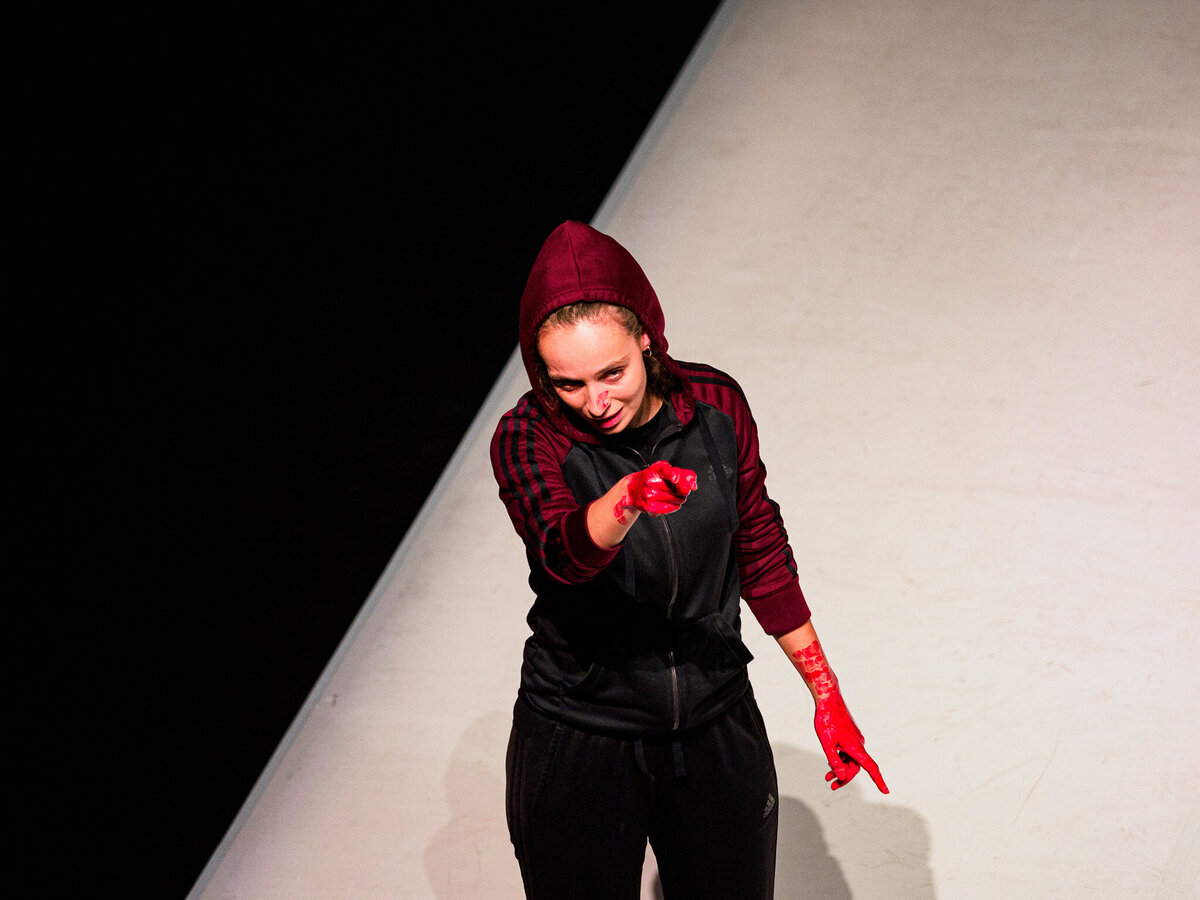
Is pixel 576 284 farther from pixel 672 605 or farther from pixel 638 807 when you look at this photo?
pixel 638 807

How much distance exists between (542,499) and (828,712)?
0.53 meters

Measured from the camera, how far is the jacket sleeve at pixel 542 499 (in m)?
1.42

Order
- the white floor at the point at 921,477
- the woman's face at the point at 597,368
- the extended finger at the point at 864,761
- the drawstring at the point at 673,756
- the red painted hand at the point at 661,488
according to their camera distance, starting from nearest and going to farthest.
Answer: the red painted hand at the point at 661,488 < the woman's face at the point at 597,368 < the drawstring at the point at 673,756 < the extended finger at the point at 864,761 < the white floor at the point at 921,477

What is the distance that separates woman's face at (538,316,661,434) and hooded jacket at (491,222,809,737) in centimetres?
4

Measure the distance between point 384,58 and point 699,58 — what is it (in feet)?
6.84

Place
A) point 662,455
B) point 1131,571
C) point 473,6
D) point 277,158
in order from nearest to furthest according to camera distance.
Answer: point 662,455 < point 277,158 < point 1131,571 < point 473,6

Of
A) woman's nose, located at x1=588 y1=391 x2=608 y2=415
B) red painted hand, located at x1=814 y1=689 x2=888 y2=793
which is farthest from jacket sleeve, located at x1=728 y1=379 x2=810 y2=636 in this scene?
woman's nose, located at x1=588 y1=391 x2=608 y2=415

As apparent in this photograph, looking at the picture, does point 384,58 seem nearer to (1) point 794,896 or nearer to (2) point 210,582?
(2) point 210,582

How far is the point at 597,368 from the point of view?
58.8 inches

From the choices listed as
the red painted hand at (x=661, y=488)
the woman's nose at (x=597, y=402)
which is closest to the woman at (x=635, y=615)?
the woman's nose at (x=597, y=402)

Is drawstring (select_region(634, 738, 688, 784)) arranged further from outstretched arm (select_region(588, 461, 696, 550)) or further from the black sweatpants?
outstretched arm (select_region(588, 461, 696, 550))

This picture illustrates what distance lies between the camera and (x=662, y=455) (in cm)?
161

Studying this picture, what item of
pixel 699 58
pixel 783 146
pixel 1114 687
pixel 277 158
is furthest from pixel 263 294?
pixel 699 58

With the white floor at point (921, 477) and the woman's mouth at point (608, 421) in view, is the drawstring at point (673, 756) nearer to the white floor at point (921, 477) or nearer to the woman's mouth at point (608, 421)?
the woman's mouth at point (608, 421)
